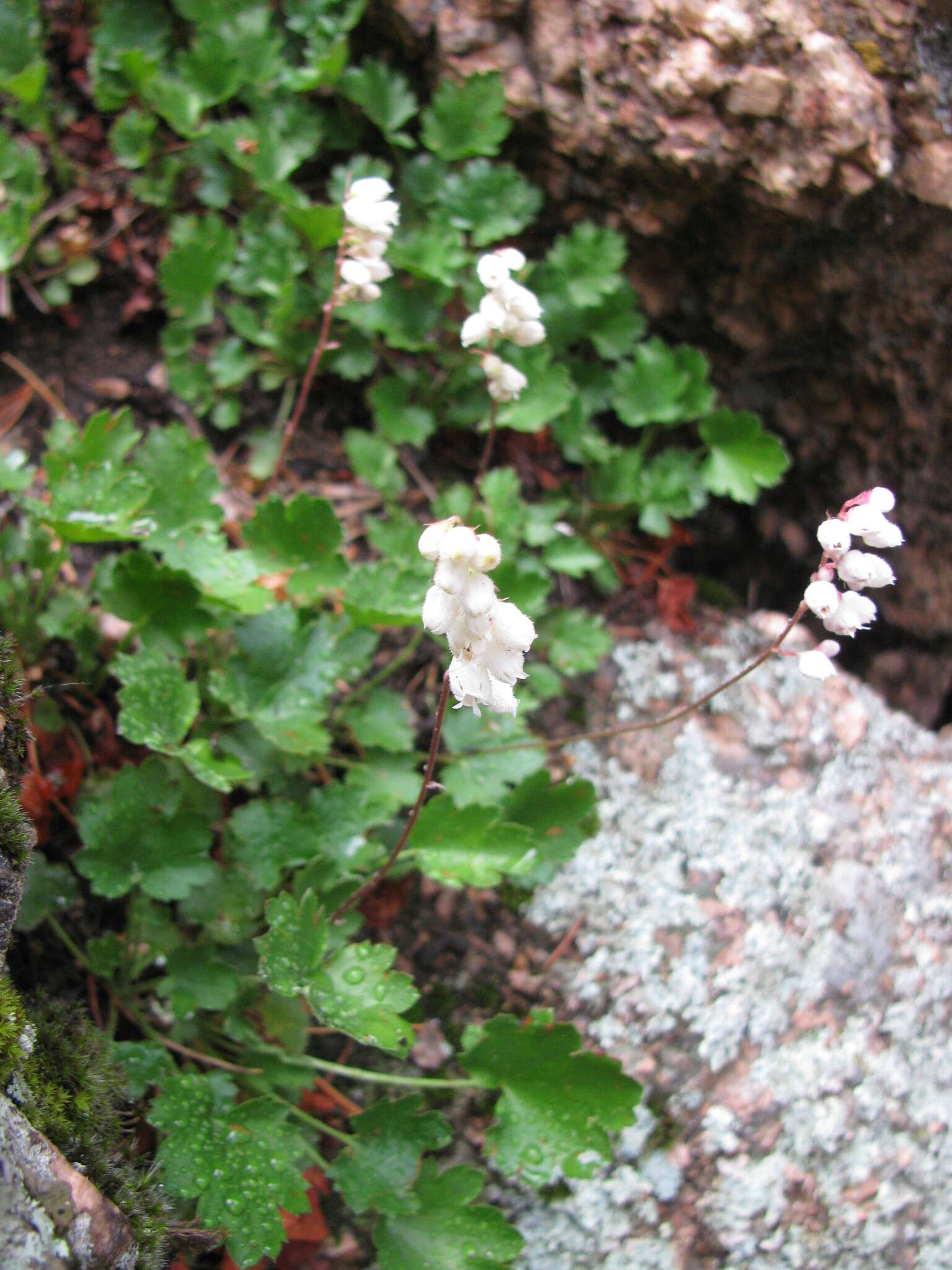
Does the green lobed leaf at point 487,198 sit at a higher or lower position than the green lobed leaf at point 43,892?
higher

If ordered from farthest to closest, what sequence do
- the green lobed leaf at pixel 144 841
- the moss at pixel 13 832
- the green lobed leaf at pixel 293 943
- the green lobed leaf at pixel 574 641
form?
the green lobed leaf at pixel 574 641
the green lobed leaf at pixel 144 841
the green lobed leaf at pixel 293 943
the moss at pixel 13 832

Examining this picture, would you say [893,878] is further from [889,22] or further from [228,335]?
[228,335]

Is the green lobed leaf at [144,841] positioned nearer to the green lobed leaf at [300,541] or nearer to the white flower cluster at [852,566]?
the green lobed leaf at [300,541]

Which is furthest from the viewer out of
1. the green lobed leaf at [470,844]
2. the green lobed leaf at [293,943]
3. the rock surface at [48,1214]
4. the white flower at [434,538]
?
the green lobed leaf at [470,844]

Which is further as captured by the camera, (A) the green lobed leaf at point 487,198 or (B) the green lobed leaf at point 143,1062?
(A) the green lobed leaf at point 487,198

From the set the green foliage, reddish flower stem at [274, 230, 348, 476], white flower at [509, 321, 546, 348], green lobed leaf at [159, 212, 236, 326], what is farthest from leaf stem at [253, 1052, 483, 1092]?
green lobed leaf at [159, 212, 236, 326]

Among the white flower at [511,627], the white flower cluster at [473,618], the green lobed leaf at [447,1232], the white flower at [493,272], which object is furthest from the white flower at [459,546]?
the green lobed leaf at [447,1232]
